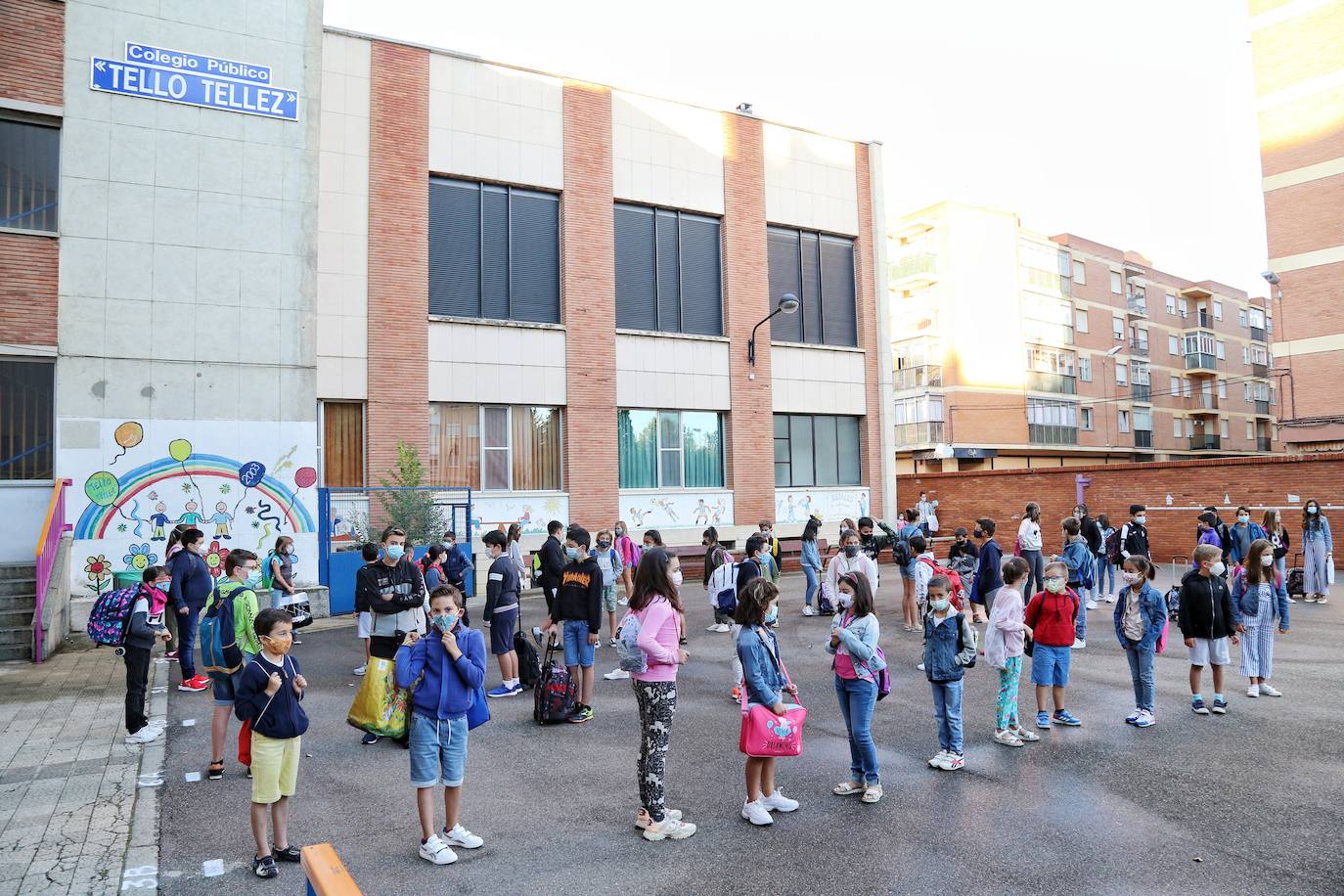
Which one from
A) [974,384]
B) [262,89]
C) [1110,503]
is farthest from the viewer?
[974,384]

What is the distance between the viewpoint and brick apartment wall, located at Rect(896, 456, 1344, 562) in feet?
75.3

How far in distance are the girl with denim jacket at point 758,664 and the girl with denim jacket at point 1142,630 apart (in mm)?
4391

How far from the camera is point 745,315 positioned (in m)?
24.1

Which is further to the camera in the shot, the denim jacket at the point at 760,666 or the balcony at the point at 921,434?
the balcony at the point at 921,434

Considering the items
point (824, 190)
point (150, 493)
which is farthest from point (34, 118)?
point (824, 190)

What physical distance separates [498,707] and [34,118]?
13338mm

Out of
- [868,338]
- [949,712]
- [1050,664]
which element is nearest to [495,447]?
[868,338]

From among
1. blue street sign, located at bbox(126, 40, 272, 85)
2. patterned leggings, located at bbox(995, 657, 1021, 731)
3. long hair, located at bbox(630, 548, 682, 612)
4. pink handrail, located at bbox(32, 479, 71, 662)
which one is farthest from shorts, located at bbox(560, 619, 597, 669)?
blue street sign, located at bbox(126, 40, 272, 85)

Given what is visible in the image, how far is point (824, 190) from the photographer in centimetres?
2577

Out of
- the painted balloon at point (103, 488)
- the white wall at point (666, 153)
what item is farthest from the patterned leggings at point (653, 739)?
the white wall at point (666, 153)

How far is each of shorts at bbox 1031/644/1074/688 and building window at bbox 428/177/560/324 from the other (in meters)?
15.5

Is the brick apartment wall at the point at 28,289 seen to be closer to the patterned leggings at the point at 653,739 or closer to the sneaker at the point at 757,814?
the patterned leggings at the point at 653,739

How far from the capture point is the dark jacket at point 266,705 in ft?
17.7

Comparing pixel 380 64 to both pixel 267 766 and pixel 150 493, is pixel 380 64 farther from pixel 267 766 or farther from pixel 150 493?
pixel 267 766
